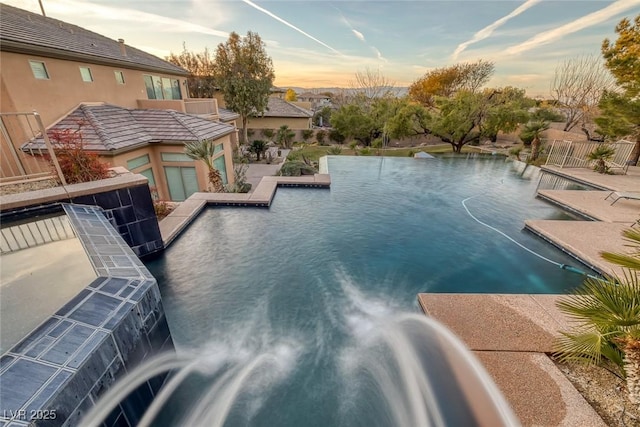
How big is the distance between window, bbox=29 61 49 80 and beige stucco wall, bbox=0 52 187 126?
103 millimetres

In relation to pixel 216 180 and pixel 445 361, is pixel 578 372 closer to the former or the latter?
pixel 445 361

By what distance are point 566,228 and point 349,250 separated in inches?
240

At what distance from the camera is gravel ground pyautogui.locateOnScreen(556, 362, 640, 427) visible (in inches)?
105

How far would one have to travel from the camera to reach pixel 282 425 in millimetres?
2990

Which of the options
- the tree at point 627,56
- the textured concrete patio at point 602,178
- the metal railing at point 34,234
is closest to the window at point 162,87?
the metal railing at point 34,234

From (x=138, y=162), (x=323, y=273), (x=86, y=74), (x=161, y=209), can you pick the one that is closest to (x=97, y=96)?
(x=86, y=74)

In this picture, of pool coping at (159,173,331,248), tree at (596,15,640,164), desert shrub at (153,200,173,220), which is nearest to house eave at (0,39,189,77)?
desert shrub at (153,200,173,220)

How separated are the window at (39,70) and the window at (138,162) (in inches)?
158

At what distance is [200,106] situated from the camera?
16234 millimetres

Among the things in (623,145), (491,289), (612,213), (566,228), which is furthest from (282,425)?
(623,145)

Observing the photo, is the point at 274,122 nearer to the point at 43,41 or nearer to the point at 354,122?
the point at 354,122

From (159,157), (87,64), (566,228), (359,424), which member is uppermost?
(87,64)

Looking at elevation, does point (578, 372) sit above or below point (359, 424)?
above

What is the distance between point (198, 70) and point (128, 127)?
78.8 feet
